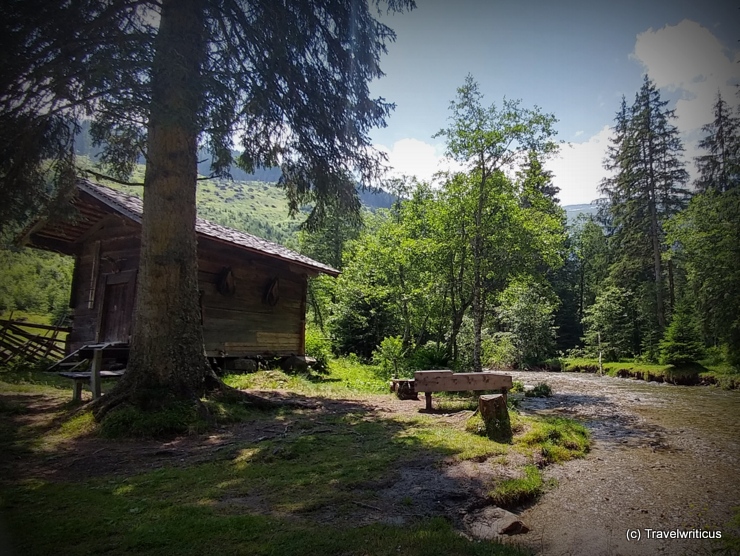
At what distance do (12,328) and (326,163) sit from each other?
1477 cm

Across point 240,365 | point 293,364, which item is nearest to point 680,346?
point 293,364

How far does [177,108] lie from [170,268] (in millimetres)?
2758

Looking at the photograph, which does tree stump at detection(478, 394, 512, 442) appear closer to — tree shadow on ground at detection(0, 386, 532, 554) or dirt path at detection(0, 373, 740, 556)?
tree shadow on ground at detection(0, 386, 532, 554)

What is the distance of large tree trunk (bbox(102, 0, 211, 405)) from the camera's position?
22.4ft

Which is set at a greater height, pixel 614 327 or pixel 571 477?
pixel 614 327

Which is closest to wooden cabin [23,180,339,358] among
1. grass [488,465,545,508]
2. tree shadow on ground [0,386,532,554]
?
tree shadow on ground [0,386,532,554]

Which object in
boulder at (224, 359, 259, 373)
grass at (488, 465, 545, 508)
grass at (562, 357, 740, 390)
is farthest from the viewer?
grass at (562, 357, 740, 390)

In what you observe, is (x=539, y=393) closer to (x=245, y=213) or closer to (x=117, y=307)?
(x=117, y=307)

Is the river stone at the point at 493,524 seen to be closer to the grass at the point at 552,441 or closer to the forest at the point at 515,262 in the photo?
the grass at the point at 552,441

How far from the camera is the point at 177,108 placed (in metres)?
5.92

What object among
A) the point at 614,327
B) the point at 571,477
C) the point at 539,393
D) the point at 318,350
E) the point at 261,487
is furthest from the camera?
the point at 614,327

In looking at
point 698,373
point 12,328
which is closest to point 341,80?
point 12,328

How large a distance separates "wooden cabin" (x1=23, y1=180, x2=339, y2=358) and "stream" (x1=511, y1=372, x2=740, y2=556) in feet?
33.9

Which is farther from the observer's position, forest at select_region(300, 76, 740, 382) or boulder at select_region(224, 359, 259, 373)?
forest at select_region(300, 76, 740, 382)
